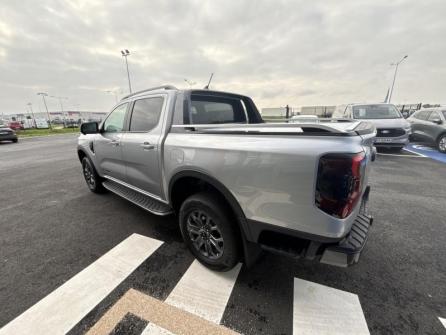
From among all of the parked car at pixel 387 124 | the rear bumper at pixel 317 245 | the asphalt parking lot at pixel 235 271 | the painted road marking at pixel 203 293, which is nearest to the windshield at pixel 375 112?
the parked car at pixel 387 124

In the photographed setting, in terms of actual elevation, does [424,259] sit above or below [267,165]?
below

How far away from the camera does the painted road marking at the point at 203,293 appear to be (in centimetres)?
181

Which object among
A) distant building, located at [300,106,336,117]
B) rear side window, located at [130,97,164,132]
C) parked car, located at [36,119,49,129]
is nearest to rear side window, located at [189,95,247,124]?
rear side window, located at [130,97,164,132]

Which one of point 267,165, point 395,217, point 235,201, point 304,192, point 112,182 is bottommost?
point 395,217

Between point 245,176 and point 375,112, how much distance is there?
378 inches

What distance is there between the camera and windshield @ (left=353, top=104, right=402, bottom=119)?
28.5ft

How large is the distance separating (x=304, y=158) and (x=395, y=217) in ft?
10.2

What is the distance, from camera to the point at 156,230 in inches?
123

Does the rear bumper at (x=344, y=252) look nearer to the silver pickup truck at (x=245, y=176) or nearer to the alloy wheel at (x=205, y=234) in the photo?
the silver pickup truck at (x=245, y=176)

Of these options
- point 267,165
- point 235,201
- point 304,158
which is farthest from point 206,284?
point 304,158

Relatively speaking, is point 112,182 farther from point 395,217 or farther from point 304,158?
point 395,217

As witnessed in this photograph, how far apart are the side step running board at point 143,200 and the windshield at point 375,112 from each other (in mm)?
9192

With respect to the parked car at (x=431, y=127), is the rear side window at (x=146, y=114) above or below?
above

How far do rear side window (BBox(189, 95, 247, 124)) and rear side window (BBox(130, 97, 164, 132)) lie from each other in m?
0.44
